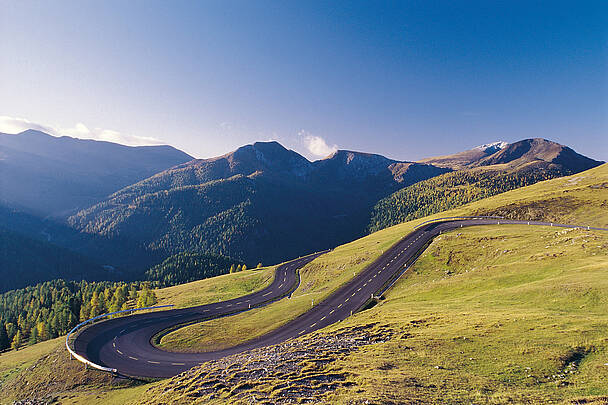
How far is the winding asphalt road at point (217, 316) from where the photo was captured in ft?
135

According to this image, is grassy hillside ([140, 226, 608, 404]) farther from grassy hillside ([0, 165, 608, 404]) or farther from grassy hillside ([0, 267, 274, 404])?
grassy hillside ([0, 267, 274, 404])

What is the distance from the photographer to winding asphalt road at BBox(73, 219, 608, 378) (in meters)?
41.3

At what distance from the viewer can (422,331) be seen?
28953 millimetres

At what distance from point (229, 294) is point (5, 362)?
44598mm

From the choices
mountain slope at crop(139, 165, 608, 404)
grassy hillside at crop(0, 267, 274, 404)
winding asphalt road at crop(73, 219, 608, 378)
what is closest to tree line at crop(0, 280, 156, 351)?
winding asphalt road at crop(73, 219, 608, 378)

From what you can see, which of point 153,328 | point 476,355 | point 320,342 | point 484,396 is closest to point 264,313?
point 153,328

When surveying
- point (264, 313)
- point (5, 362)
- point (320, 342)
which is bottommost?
point (5, 362)

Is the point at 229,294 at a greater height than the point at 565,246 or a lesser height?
lesser

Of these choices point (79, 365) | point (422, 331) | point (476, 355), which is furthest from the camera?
point (79, 365)

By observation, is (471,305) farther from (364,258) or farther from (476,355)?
(364,258)

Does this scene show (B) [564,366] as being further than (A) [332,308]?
No

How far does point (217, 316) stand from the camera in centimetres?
6028

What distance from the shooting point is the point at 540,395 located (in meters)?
16.1

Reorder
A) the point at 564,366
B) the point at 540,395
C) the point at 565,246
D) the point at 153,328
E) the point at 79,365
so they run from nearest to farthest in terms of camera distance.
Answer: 1. the point at 540,395
2. the point at 564,366
3. the point at 79,365
4. the point at 565,246
5. the point at 153,328
